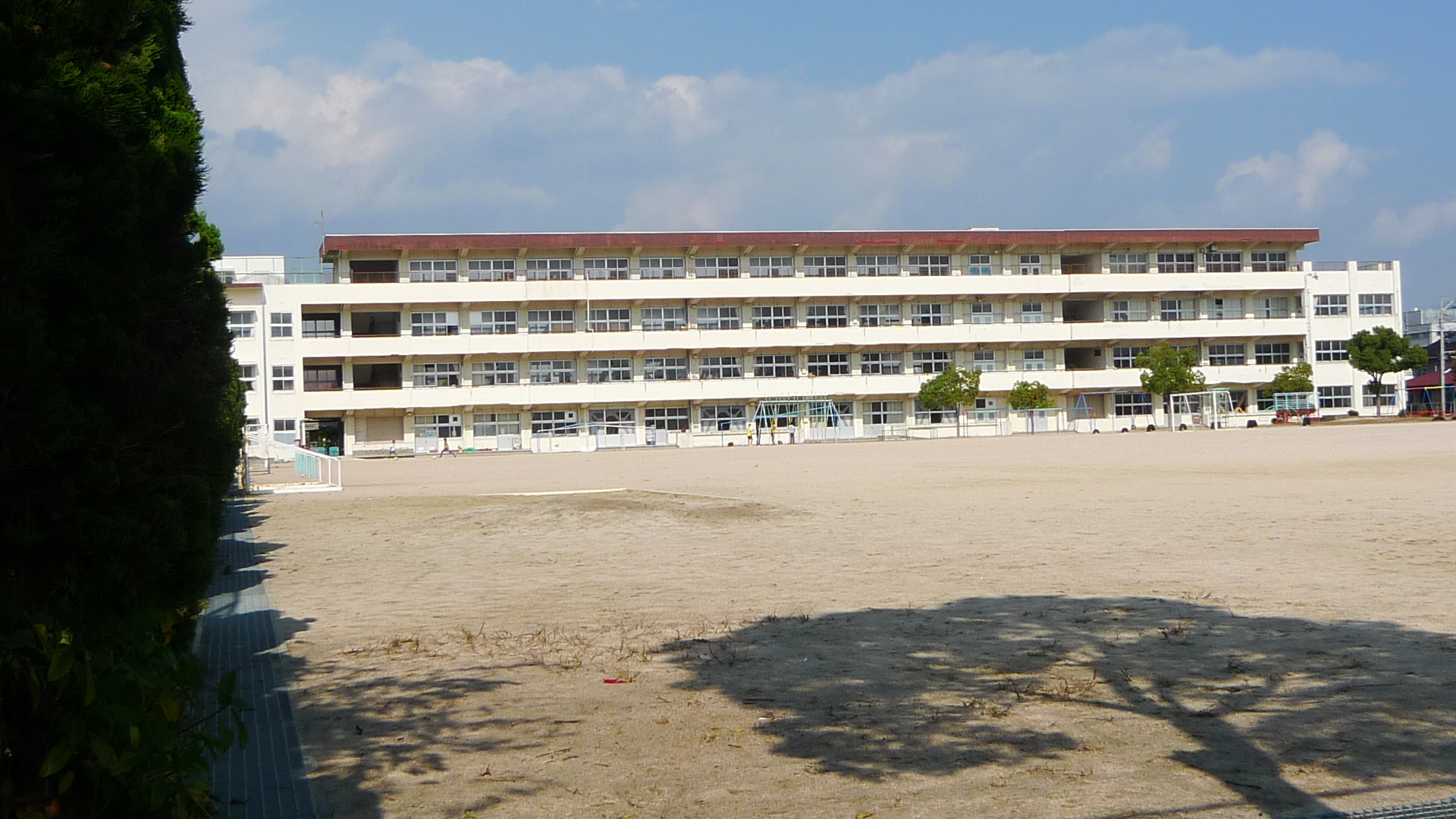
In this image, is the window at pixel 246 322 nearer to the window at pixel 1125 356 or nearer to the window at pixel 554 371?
the window at pixel 554 371

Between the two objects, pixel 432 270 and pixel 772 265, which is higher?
pixel 772 265

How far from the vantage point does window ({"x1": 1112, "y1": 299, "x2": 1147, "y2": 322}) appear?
3191 inches

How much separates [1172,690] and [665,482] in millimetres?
20887

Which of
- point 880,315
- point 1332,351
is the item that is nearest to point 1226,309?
point 1332,351

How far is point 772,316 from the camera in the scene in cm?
7844

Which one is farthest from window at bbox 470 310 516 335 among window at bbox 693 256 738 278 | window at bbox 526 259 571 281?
window at bbox 693 256 738 278

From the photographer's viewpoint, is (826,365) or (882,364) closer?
(826,365)

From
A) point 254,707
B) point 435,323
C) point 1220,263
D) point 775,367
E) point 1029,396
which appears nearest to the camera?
point 254,707

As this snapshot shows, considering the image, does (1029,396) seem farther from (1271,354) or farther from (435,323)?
(435,323)

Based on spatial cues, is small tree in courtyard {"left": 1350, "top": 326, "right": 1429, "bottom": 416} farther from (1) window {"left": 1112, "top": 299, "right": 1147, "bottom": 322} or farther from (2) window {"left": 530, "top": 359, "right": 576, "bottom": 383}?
(2) window {"left": 530, "top": 359, "right": 576, "bottom": 383}

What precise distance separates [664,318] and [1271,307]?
39233 mm

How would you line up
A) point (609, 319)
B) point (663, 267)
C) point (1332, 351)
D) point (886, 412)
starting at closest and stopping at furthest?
1. point (609, 319)
2. point (663, 267)
3. point (886, 412)
4. point (1332, 351)

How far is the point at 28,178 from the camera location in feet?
12.7

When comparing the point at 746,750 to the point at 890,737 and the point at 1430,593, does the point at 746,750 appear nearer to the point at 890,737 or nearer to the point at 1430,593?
the point at 890,737
